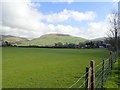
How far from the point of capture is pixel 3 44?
99.1 metres

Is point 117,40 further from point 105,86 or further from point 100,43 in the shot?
point 100,43

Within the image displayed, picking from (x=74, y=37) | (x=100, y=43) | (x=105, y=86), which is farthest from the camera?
(x=74, y=37)

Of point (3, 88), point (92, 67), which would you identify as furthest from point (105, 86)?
point (3, 88)

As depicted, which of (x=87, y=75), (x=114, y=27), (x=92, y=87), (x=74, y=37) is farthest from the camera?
(x=74, y=37)

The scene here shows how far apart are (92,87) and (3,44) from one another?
98.7 metres

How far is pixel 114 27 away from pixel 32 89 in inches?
1663

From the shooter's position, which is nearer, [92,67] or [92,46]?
[92,67]

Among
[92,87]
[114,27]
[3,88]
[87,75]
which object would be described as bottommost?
[3,88]

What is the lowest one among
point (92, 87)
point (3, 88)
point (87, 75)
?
point (3, 88)

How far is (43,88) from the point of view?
8.16m

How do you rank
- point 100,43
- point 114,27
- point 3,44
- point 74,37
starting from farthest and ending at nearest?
1. point 74,37
2. point 100,43
3. point 3,44
4. point 114,27

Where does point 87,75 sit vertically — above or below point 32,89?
above

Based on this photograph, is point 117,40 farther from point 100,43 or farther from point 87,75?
point 100,43

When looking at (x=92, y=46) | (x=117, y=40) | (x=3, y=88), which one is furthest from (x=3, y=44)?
(x=3, y=88)
